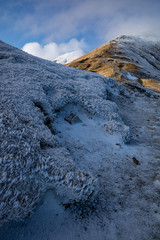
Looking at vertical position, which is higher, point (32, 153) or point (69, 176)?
point (32, 153)

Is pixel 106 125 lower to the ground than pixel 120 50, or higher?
lower

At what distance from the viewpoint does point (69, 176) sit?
5133 mm

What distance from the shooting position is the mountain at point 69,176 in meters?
4.08

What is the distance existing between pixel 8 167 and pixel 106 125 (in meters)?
8.21

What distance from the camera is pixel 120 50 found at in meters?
99.6

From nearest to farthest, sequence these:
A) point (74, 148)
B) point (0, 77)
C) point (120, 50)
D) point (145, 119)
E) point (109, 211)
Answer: point (109, 211) → point (74, 148) → point (0, 77) → point (145, 119) → point (120, 50)

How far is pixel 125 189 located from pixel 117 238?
2.10m

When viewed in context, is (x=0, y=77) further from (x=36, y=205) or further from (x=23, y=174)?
(x=36, y=205)

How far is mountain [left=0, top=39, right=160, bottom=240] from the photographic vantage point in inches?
161

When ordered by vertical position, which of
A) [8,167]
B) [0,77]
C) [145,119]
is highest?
[0,77]

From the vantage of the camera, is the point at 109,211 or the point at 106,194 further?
the point at 106,194

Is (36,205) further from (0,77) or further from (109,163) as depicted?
(0,77)

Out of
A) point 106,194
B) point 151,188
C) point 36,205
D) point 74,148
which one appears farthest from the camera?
point 74,148

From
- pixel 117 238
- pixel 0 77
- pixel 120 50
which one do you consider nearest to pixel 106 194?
pixel 117 238
